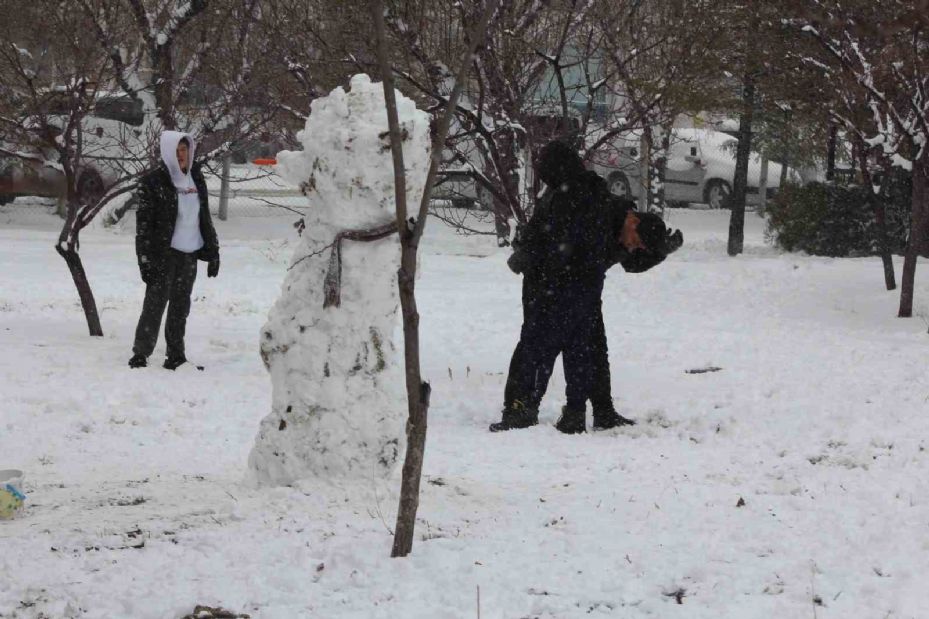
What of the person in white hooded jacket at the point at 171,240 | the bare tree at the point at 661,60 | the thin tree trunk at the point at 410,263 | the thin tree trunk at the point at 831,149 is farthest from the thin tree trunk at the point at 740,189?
the thin tree trunk at the point at 410,263

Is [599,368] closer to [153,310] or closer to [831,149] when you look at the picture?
[153,310]

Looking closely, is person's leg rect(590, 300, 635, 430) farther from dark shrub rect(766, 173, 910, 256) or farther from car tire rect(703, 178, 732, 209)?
car tire rect(703, 178, 732, 209)

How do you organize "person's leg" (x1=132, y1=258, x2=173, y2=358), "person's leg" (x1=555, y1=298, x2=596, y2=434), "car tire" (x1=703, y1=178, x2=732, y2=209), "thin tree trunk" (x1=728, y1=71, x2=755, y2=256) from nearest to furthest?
"person's leg" (x1=555, y1=298, x2=596, y2=434) → "person's leg" (x1=132, y1=258, x2=173, y2=358) → "thin tree trunk" (x1=728, y1=71, x2=755, y2=256) → "car tire" (x1=703, y1=178, x2=732, y2=209)

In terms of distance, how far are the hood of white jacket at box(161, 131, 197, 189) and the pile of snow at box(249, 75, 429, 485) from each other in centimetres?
358

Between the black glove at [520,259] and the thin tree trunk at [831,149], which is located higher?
the thin tree trunk at [831,149]

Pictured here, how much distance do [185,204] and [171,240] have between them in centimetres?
Answer: 28

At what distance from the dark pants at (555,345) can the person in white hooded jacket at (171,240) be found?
8.78ft

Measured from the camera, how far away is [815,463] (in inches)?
225

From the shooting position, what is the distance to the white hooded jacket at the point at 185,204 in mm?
8133

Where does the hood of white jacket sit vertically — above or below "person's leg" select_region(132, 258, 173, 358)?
above

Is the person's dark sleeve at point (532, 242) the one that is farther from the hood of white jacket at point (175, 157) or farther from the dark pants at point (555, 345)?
the hood of white jacket at point (175, 157)

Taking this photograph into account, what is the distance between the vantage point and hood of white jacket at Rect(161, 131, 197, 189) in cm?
806

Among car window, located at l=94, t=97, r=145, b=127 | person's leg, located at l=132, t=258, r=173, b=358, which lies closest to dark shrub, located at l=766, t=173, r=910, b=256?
car window, located at l=94, t=97, r=145, b=127

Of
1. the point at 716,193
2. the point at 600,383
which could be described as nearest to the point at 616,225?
the point at 600,383
